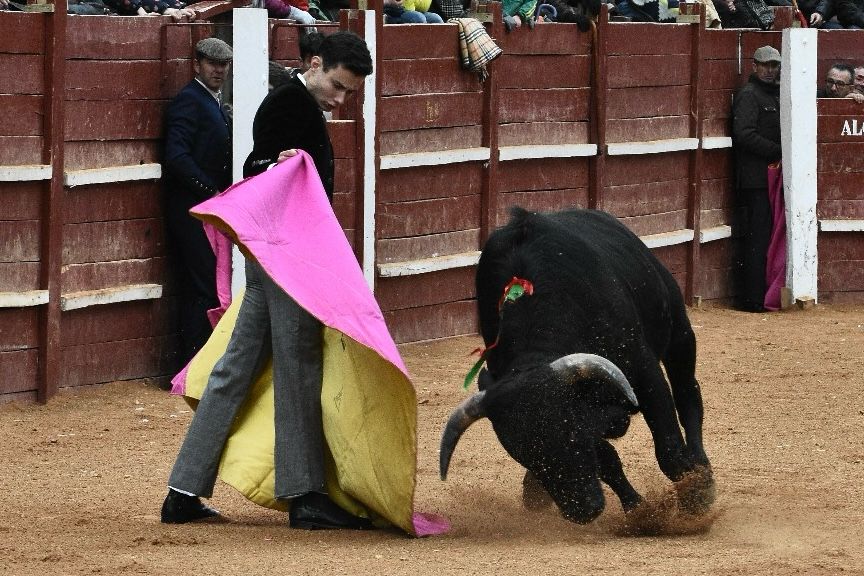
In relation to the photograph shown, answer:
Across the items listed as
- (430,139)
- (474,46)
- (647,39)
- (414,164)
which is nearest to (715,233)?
(647,39)

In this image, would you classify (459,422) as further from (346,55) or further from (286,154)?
(346,55)

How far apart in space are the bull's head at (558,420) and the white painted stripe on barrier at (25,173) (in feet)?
10.7

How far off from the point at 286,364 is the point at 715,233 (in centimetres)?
743

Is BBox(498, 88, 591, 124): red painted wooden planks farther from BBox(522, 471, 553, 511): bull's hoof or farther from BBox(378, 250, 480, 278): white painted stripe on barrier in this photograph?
BBox(522, 471, 553, 511): bull's hoof

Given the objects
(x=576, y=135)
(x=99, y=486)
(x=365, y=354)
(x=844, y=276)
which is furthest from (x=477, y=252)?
(x=365, y=354)

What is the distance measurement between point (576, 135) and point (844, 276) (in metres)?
2.73

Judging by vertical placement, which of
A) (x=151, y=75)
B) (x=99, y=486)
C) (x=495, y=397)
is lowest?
(x=99, y=486)

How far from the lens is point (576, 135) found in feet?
35.5

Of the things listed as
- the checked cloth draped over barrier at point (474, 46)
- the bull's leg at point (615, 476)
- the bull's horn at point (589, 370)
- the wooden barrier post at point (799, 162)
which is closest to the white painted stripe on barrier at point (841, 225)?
the wooden barrier post at point (799, 162)

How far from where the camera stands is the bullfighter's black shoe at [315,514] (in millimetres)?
5062

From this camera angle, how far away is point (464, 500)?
5.67 m

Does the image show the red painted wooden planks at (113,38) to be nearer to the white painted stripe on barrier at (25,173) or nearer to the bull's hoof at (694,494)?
the white painted stripe on barrier at (25,173)

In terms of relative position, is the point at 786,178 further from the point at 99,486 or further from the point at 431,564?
the point at 431,564

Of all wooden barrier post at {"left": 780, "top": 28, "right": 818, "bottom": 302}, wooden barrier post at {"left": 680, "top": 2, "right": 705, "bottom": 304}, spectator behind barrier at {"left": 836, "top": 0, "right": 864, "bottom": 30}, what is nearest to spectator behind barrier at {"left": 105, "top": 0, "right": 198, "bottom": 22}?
wooden barrier post at {"left": 680, "top": 2, "right": 705, "bottom": 304}
